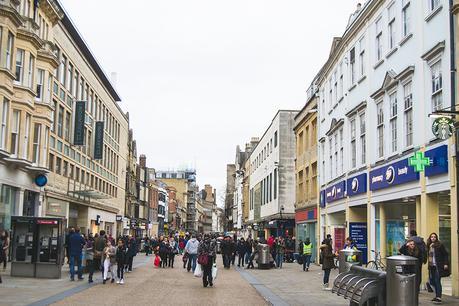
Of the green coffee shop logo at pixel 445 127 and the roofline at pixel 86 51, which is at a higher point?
the roofline at pixel 86 51

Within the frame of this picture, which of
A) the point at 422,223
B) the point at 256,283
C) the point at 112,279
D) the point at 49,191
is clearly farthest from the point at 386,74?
the point at 49,191

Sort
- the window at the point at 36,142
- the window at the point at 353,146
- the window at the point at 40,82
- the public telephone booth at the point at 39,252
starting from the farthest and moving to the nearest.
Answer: the window at the point at 40,82
the window at the point at 36,142
the window at the point at 353,146
the public telephone booth at the point at 39,252

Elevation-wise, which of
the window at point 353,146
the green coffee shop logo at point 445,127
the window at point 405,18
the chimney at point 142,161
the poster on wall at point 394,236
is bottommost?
the poster on wall at point 394,236

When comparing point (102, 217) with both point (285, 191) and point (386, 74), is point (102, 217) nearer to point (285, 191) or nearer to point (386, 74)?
point (285, 191)

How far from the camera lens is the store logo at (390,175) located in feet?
69.7

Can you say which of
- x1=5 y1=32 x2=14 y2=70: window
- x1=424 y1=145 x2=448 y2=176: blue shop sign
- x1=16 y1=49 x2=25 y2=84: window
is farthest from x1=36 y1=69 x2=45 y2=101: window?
x1=424 y1=145 x2=448 y2=176: blue shop sign

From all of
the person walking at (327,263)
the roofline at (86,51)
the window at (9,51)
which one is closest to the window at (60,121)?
the roofline at (86,51)

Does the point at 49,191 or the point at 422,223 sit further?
the point at 49,191

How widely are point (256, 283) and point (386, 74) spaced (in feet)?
29.6

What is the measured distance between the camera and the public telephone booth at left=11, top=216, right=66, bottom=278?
21344mm

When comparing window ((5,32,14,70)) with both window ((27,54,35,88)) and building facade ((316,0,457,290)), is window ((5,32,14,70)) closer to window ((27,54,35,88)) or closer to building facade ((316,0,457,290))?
window ((27,54,35,88))

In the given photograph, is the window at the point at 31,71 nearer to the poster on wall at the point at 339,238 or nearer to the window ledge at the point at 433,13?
the poster on wall at the point at 339,238

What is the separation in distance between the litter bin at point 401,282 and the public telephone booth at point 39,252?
13828 mm

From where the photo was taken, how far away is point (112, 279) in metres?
21.2
